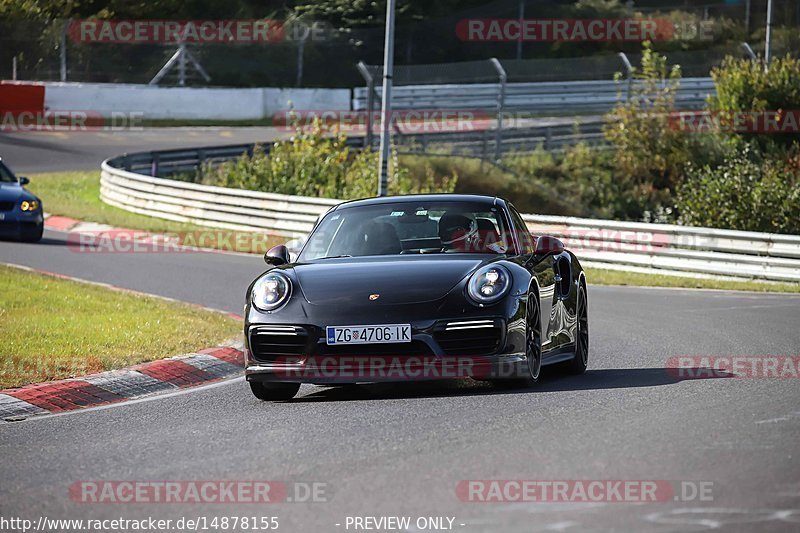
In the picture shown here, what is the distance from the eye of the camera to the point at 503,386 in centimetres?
927

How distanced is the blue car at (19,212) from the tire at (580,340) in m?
14.3

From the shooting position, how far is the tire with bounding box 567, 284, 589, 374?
10.4 metres

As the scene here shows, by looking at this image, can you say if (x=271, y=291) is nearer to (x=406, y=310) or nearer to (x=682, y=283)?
(x=406, y=310)

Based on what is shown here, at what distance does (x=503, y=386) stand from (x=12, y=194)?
51.4 feet

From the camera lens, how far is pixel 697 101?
1746 inches

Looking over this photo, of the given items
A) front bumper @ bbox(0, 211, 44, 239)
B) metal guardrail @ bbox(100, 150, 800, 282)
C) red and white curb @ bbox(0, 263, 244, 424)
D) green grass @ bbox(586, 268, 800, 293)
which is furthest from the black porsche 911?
front bumper @ bbox(0, 211, 44, 239)

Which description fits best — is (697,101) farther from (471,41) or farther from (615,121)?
(471,41)

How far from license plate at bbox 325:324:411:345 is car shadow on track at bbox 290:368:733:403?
1.61 ft

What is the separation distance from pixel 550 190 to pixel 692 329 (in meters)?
23.9

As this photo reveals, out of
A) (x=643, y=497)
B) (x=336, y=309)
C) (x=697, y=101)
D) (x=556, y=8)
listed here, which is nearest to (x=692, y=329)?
(x=336, y=309)

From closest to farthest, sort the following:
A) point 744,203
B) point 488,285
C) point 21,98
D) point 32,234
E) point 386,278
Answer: point 488,285 < point 386,278 < point 32,234 < point 744,203 < point 21,98

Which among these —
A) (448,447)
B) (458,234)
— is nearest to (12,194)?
(458,234)

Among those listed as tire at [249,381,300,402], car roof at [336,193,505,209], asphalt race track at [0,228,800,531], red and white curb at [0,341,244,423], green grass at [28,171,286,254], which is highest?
car roof at [336,193,505,209]

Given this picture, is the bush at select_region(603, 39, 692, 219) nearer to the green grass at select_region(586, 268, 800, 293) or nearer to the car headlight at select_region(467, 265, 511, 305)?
the green grass at select_region(586, 268, 800, 293)
